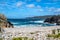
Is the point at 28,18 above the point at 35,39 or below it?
above

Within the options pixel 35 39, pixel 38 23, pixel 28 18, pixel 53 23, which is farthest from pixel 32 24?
pixel 35 39

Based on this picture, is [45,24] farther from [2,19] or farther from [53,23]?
[2,19]

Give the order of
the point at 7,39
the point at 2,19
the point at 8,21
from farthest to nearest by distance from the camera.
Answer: the point at 8,21 < the point at 2,19 < the point at 7,39

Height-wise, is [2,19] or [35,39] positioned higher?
[2,19]

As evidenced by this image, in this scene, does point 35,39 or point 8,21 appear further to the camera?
point 8,21

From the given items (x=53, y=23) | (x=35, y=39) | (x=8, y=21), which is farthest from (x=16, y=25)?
(x=35, y=39)

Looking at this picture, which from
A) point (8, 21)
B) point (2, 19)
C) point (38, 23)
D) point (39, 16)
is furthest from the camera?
point (38, 23)

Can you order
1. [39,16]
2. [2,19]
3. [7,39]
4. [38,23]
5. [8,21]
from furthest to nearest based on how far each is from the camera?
[38,23] → [8,21] → [2,19] → [39,16] → [7,39]

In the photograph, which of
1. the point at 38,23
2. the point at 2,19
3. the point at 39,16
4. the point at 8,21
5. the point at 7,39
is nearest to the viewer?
the point at 7,39

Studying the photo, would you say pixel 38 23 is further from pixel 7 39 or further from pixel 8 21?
pixel 7 39
